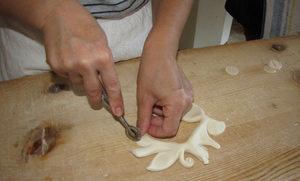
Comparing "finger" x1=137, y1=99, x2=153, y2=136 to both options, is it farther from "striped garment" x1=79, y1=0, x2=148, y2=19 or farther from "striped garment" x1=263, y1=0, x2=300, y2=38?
"striped garment" x1=263, y1=0, x2=300, y2=38

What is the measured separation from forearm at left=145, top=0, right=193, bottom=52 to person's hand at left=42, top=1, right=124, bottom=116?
0.21 meters

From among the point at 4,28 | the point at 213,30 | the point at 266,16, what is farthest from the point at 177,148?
the point at 213,30

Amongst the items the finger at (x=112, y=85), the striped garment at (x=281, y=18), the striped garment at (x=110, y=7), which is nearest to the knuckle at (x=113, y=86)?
the finger at (x=112, y=85)

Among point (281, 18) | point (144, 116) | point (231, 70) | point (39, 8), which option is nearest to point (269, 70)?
point (231, 70)

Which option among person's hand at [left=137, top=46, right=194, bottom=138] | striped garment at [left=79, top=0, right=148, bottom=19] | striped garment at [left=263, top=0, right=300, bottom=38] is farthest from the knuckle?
striped garment at [left=263, top=0, right=300, bottom=38]

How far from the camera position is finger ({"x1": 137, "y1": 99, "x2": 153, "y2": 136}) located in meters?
0.71

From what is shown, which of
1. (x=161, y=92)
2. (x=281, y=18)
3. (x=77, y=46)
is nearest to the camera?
(x=77, y=46)

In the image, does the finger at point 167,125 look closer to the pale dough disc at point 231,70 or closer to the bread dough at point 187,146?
the bread dough at point 187,146

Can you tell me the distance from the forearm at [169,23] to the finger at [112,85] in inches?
7.8

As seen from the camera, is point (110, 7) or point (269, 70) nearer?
point (110, 7)

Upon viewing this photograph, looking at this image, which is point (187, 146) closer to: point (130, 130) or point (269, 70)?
point (130, 130)

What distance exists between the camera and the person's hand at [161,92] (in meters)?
0.69

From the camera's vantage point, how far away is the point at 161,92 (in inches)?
27.1

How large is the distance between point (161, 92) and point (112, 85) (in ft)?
0.51
